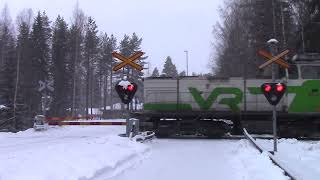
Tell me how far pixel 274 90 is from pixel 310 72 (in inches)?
334

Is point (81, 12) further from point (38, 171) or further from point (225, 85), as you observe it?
point (38, 171)

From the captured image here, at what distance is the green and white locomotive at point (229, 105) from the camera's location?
24.3m

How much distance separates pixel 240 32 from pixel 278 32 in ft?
34.0

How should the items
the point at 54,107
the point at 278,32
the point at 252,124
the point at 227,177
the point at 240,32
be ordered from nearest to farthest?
1. the point at 227,177
2. the point at 252,124
3. the point at 278,32
4. the point at 240,32
5. the point at 54,107

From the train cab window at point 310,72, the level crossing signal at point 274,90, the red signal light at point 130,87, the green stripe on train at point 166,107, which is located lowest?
the green stripe on train at point 166,107

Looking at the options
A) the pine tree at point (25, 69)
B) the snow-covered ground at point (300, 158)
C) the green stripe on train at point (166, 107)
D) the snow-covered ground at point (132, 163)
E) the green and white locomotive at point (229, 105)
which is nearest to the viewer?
the snow-covered ground at point (132, 163)

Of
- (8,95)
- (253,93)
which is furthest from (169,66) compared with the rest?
(253,93)

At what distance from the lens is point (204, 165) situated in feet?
48.5

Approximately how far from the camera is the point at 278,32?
4531 cm

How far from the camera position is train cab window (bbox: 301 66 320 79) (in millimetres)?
24234

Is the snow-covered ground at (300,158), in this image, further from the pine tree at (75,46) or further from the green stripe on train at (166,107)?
the pine tree at (75,46)

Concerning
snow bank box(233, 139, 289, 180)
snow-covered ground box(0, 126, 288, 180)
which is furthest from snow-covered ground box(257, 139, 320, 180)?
snow-covered ground box(0, 126, 288, 180)

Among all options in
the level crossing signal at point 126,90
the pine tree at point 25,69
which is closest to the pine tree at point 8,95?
the pine tree at point 25,69

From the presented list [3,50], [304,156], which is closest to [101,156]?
[304,156]
